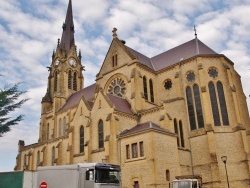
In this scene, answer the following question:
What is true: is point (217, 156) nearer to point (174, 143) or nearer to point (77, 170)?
point (174, 143)

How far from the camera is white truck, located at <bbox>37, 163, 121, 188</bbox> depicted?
16078mm

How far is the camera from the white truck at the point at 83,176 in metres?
16.1

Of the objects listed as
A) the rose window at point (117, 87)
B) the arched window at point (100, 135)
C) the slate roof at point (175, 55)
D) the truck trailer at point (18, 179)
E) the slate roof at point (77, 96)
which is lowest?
the truck trailer at point (18, 179)

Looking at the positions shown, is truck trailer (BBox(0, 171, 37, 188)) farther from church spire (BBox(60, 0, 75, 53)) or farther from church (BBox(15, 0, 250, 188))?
church spire (BBox(60, 0, 75, 53))

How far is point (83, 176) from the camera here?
1628 cm

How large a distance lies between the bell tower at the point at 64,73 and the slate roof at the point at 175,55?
20.6 meters

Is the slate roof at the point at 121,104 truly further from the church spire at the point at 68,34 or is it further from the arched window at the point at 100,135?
the church spire at the point at 68,34

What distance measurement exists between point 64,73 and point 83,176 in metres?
43.7

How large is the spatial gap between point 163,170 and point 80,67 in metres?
40.5

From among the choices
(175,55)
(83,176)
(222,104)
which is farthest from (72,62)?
(83,176)

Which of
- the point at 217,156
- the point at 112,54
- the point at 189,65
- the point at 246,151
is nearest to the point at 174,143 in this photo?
the point at 217,156

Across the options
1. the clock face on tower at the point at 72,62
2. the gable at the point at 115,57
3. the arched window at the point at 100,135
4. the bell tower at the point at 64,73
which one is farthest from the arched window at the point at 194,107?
the clock face on tower at the point at 72,62

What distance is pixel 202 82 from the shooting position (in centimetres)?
3422

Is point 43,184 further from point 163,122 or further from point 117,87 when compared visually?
point 117,87
